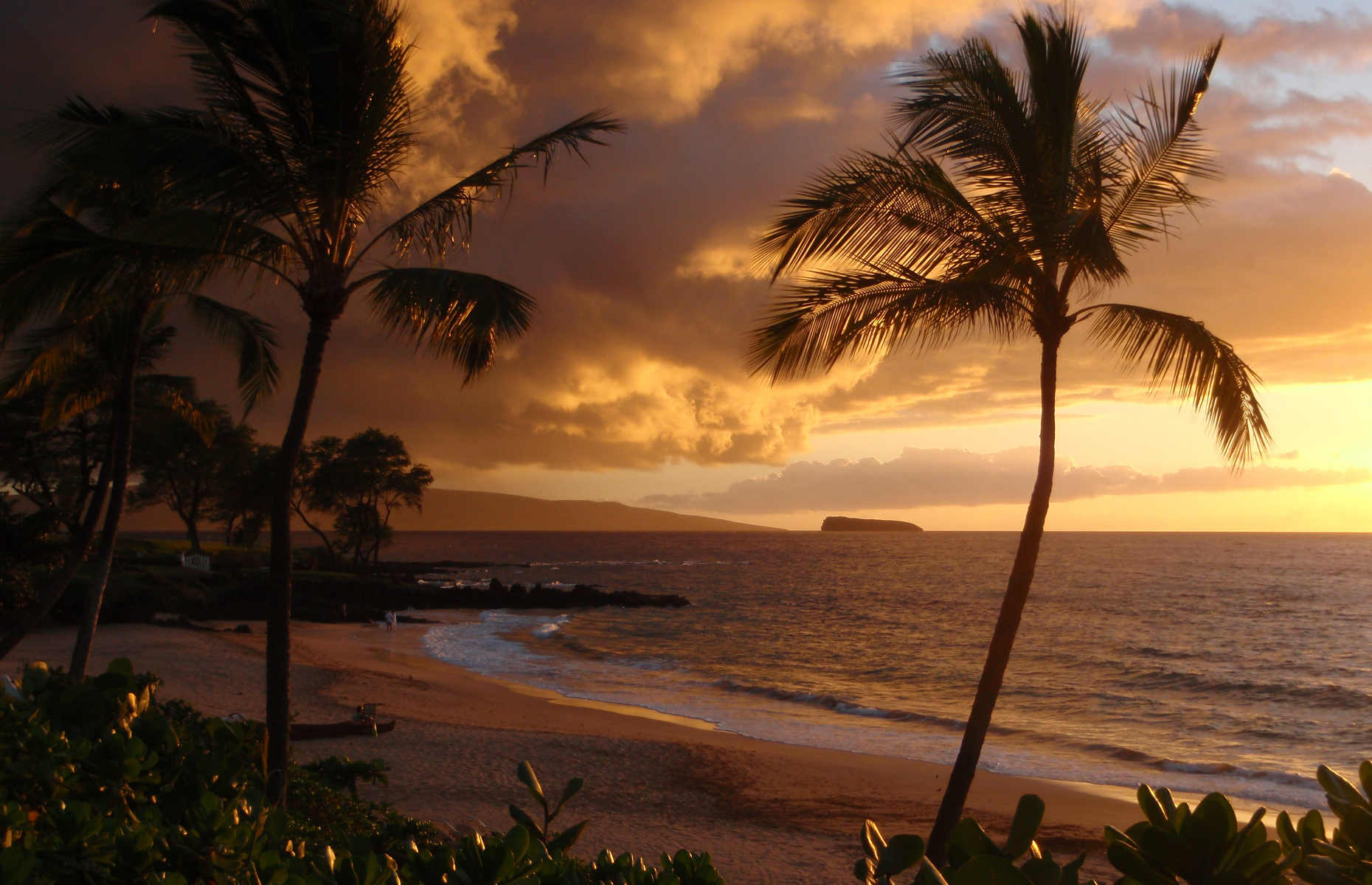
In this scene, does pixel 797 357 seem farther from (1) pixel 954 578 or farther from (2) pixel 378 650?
(1) pixel 954 578

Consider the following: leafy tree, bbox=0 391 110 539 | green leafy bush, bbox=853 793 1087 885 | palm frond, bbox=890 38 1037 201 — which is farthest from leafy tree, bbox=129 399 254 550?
green leafy bush, bbox=853 793 1087 885

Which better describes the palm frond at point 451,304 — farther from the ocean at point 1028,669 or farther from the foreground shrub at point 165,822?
the ocean at point 1028,669

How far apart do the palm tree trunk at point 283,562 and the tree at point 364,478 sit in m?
54.8

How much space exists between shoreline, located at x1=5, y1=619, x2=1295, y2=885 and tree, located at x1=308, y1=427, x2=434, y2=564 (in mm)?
35930

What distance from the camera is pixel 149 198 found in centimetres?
932

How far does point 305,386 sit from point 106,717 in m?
4.66

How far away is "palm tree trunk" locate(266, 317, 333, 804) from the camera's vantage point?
710cm

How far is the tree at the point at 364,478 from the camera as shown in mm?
59375

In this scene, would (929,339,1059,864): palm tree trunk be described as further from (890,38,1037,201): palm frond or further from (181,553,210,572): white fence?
(181,553,210,572): white fence

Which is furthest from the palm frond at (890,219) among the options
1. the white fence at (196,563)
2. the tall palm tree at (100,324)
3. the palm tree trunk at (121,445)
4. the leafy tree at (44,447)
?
the white fence at (196,563)

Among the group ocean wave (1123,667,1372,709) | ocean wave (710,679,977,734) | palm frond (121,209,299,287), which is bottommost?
ocean wave (710,679,977,734)

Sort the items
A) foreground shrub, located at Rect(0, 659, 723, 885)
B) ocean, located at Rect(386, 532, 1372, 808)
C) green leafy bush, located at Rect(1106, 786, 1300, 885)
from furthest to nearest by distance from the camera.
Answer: ocean, located at Rect(386, 532, 1372, 808)
foreground shrub, located at Rect(0, 659, 723, 885)
green leafy bush, located at Rect(1106, 786, 1300, 885)

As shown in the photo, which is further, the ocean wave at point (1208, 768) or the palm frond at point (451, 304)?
the ocean wave at point (1208, 768)

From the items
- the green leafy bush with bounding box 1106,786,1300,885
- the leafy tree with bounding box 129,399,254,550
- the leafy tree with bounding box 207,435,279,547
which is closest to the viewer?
the green leafy bush with bounding box 1106,786,1300,885
